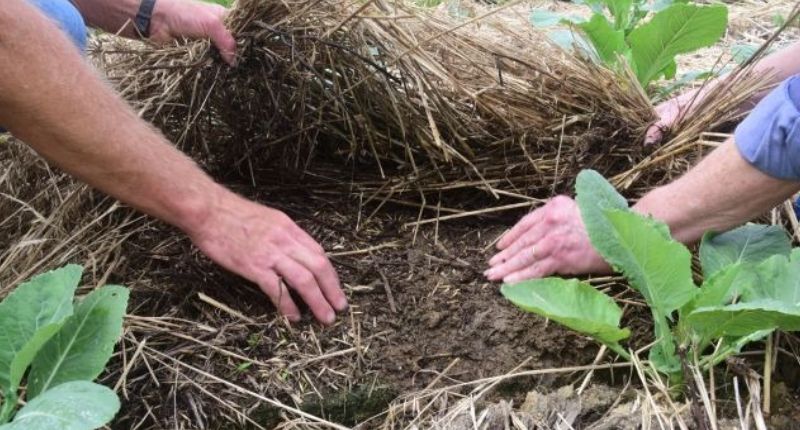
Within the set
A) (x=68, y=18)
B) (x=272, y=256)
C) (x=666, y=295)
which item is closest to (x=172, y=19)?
(x=68, y=18)

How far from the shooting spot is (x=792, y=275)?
128 cm

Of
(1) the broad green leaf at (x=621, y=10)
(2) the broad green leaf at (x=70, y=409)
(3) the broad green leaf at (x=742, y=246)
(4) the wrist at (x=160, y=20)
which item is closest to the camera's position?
(2) the broad green leaf at (x=70, y=409)

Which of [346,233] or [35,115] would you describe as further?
[346,233]

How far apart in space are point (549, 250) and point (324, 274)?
0.44 m

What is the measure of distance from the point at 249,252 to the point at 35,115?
447 millimetres

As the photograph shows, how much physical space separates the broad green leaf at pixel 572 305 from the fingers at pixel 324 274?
36 cm

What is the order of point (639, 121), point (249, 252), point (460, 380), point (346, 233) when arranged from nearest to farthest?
point (460, 380) < point (249, 252) < point (346, 233) < point (639, 121)

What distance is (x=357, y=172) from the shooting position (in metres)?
1.84

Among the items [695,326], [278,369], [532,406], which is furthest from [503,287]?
[278,369]

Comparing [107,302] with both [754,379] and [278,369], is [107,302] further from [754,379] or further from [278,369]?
[754,379]

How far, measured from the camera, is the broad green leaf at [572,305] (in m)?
1.22

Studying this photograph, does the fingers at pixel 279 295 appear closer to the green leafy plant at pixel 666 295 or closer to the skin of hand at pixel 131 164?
the skin of hand at pixel 131 164

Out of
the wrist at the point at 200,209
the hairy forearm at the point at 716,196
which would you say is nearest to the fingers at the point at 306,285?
the wrist at the point at 200,209

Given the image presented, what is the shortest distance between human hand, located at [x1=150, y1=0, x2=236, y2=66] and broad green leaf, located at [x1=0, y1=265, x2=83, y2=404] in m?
0.64
